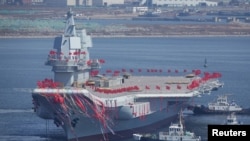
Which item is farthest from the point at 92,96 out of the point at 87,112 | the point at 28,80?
the point at 28,80

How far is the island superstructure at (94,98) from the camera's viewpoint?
6919 centimetres

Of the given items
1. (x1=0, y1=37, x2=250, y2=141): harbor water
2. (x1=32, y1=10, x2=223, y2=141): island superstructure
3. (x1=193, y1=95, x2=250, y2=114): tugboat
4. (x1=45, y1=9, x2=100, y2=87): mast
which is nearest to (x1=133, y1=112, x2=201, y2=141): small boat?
(x1=0, y1=37, x2=250, y2=141): harbor water

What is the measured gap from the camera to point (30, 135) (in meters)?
70.8

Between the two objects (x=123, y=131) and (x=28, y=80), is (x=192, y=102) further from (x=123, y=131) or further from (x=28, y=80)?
(x=28, y=80)

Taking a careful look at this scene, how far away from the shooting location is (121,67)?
411ft

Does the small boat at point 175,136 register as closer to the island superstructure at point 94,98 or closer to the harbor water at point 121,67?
the harbor water at point 121,67

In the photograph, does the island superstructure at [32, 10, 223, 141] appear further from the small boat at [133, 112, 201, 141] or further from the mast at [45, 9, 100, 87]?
the small boat at [133, 112, 201, 141]

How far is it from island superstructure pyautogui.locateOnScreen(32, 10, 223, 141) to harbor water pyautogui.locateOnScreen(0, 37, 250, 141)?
1596mm

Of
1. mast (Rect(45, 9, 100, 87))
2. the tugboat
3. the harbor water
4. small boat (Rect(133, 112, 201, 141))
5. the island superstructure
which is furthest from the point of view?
the tugboat

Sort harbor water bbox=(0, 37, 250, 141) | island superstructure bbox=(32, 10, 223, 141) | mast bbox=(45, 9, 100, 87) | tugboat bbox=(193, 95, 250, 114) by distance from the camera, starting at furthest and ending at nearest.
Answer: tugboat bbox=(193, 95, 250, 114), harbor water bbox=(0, 37, 250, 141), mast bbox=(45, 9, 100, 87), island superstructure bbox=(32, 10, 223, 141)

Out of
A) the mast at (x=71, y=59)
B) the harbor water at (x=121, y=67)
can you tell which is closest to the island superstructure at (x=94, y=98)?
the mast at (x=71, y=59)

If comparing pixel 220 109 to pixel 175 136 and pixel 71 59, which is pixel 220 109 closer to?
pixel 71 59

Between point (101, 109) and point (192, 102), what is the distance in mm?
15804

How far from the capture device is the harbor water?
75688mm
